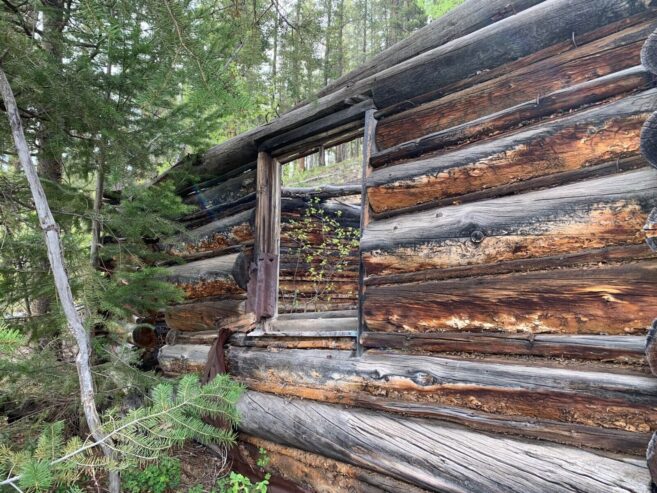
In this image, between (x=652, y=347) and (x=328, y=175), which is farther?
(x=328, y=175)

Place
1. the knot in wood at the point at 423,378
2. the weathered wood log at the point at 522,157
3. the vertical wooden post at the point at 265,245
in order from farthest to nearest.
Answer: the vertical wooden post at the point at 265,245 < the knot in wood at the point at 423,378 < the weathered wood log at the point at 522,157

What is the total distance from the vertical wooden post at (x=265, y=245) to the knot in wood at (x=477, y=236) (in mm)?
2297

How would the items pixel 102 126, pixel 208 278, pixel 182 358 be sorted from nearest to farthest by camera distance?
pixel 102 126, pixel 208 278, pixel 182 358

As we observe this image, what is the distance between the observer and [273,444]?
374 centimetres

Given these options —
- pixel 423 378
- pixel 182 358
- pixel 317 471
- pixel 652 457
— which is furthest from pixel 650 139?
pixel 182 358

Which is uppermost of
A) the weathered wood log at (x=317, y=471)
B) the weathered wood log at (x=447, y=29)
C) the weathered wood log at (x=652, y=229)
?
the weathered wood log at (x=447, y=29)

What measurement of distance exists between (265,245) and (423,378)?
7.36 feet

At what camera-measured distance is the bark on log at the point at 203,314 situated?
4309 millimetres

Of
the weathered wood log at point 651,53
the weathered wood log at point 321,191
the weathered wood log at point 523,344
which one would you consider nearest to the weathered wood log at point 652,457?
the weathered wood log at point 523,344

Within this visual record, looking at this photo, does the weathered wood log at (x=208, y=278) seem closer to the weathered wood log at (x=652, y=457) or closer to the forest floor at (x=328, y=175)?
the weathered wood log at (x=652, y=457)

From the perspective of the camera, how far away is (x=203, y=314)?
467 cm

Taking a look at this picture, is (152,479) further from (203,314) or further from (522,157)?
(522,157)

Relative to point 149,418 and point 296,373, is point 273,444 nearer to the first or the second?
point 296,373

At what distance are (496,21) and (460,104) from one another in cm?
65
